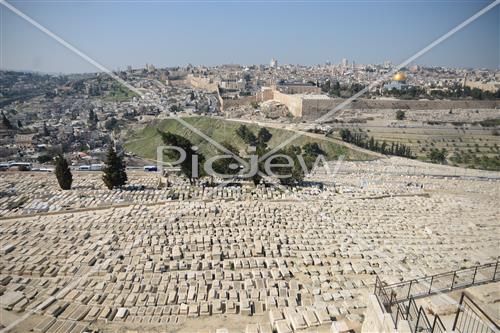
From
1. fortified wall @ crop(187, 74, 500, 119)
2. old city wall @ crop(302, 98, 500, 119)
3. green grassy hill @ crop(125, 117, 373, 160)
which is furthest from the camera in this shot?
old city wall @ crop(302, 98, 500, 119)

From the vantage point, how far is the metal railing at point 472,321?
4.37 m

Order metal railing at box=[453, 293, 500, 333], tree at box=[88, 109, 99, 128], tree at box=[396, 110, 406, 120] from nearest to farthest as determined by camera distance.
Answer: metal railing at box=[453, 293, 500, 333]
tree at box=[396, 110, 406, 120]
tree at box=[88, 109, 99, 128]

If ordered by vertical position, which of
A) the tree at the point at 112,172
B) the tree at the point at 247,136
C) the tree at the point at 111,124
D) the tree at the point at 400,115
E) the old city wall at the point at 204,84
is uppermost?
the old city wall at the point at 204,84

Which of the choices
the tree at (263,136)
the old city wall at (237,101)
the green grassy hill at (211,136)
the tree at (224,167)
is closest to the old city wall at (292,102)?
the old city wall at (237,101)

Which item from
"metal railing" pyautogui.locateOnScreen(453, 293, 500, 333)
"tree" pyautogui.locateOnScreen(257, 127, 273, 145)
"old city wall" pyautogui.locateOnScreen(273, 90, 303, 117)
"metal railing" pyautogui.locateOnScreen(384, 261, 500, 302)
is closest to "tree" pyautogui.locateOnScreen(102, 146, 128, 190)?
"metal railing" pyautogui.locateOnScreen(384, 261, 500, 302)

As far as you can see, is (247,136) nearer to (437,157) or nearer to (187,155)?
(437,157)

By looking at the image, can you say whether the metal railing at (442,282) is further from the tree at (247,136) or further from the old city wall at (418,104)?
the old city wall at (418,104)

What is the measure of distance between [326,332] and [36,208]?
1152 cm

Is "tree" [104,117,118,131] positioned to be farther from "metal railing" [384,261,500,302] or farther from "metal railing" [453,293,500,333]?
"metal railing" [453,293,500,333]

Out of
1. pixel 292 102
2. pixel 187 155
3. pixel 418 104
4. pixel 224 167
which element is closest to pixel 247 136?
pixel 292 102

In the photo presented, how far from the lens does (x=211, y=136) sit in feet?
132

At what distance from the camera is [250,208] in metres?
12.1

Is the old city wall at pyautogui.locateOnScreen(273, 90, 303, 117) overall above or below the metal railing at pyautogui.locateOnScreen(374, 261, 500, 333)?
above

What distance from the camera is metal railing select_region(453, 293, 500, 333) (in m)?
4.37
